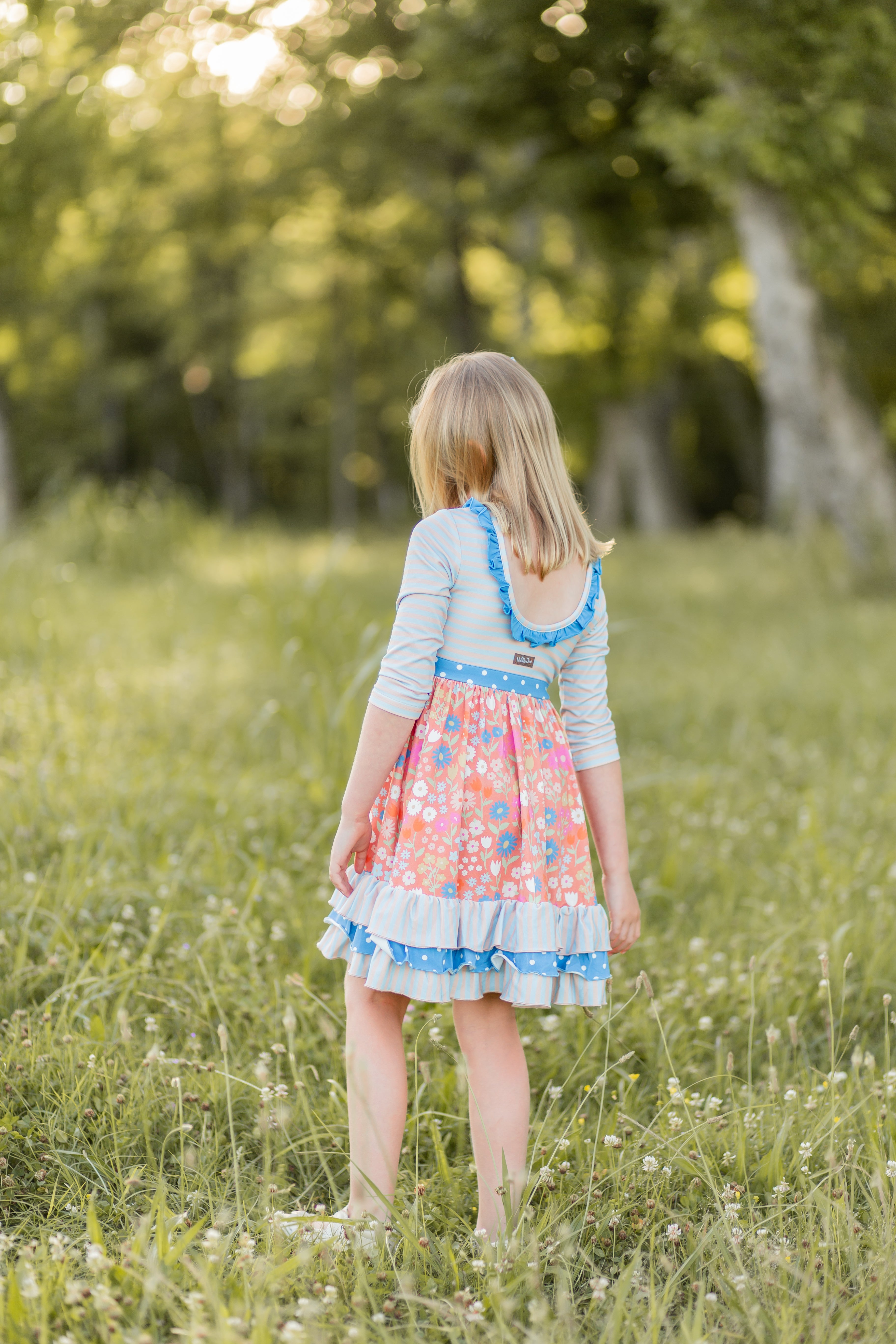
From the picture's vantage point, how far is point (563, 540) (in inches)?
96.0

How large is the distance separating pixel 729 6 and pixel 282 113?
10.1 meters

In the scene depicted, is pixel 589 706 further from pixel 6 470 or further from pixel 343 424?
pixel 343 424

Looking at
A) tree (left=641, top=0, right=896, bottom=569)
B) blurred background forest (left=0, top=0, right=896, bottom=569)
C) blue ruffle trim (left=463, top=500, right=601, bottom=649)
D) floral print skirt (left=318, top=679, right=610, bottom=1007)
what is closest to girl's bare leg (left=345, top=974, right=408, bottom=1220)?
floral print skirt (left=318, top=679, right=610, bottom=1007)

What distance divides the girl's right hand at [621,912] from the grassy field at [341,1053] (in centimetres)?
10

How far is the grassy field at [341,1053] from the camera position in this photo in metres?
2.03

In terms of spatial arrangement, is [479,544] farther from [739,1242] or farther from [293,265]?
[293,265]

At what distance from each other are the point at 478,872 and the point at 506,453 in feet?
2.90

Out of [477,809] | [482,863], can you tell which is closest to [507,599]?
[477,809]

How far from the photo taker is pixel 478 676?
239cm

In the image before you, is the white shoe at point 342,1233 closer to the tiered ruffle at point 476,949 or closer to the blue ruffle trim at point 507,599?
the tiered ruffle at point 476,949

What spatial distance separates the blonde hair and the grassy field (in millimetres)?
966

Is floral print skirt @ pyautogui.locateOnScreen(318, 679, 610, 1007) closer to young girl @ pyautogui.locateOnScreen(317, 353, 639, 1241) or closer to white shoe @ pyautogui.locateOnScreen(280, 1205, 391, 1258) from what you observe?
young girl @ pyautogui.locateOnScreen(317, 353, 639, 1241)

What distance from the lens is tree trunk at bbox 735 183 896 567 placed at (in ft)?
33.7

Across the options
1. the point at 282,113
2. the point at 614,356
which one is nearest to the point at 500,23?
the point at 282,113
